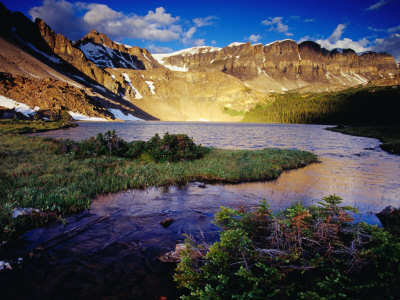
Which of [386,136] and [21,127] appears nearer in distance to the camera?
[21,127]

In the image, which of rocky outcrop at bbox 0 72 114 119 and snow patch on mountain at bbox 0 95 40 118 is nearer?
snow patch on mountain at bbox 0 95 40 118

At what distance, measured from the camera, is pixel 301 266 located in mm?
4160

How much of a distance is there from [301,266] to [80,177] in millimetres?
12978

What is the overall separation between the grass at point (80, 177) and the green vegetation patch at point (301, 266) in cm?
674

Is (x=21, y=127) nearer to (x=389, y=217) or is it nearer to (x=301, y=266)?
Result: (x=301, y=266)

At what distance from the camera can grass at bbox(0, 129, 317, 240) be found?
9000 mm

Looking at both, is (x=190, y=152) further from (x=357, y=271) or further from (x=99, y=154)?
(x=357, y=271)

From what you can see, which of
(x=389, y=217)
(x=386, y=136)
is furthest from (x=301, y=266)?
(x=386, y=136)

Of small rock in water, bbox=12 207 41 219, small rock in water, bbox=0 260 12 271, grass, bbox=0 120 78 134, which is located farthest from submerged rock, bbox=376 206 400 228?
grass, bbox=0 120 78 134

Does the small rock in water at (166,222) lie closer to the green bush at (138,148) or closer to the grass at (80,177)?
the grass at (80,177)

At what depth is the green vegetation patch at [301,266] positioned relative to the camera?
3.51 metres

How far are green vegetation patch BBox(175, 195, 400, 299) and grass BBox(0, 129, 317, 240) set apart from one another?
674 cm

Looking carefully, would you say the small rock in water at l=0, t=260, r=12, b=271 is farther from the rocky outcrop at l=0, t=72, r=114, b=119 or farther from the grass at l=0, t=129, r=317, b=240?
the rocky outcrop at l=0, t=72, r=114, b=119

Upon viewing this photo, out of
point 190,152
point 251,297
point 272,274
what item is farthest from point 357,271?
point 190,152
